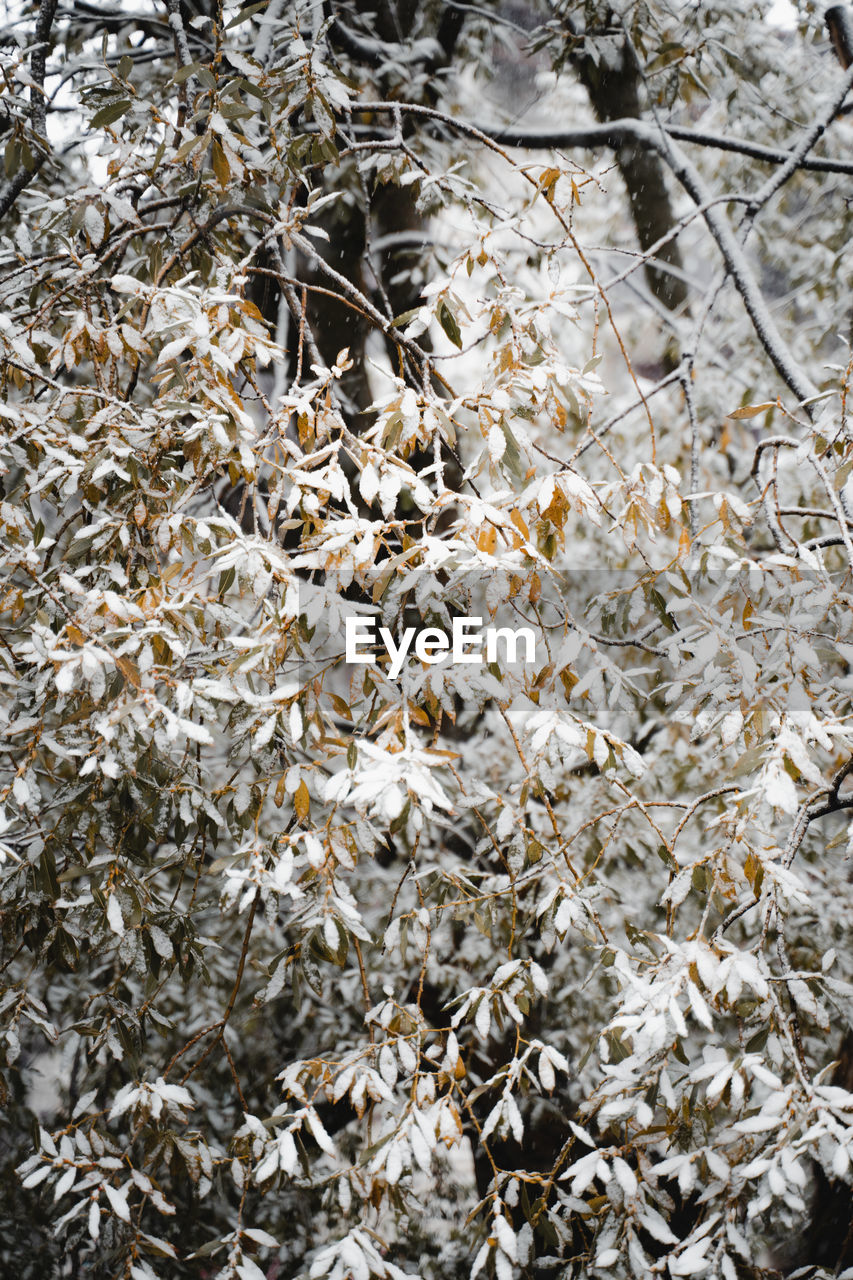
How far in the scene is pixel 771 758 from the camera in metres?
1.10

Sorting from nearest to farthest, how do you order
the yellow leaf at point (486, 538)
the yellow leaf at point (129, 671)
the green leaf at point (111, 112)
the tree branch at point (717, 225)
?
the yellow leaf at point (129, 671) < the yellow leaf at point (486, 538) < the green leaf at point (111, 112) < the tree branch at point (717, 225)

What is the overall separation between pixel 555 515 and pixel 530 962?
77 centimetres

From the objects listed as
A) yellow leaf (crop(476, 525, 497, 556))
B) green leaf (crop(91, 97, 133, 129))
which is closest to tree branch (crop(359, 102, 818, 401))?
green leaf (crop(91, 97, 133, 129))

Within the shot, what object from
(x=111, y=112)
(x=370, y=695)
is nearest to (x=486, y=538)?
(x=370, y=695)

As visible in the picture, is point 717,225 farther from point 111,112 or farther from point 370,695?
point 370,695

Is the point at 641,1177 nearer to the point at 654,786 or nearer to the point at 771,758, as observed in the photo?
the point at 771,758

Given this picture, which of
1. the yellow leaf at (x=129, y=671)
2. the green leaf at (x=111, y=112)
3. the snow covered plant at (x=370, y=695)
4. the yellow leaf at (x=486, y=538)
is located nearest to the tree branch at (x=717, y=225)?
the snow covered plant at (x=370, y=695)

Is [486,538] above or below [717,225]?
below

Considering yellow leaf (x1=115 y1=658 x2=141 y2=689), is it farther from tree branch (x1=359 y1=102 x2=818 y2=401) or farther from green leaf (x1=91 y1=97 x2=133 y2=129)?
tree branch (x1=359 y1=102 x2=818 y2=401)

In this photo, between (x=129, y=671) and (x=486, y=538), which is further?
(x=486, y=538)

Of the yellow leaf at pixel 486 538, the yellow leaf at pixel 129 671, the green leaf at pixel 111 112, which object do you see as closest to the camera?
the yellow leaf at pixel 129 671

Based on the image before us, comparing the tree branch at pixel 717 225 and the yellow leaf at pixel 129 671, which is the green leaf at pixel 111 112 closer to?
the tree branch at pixel 717 225

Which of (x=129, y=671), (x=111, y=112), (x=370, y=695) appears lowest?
(x=370, y=695)

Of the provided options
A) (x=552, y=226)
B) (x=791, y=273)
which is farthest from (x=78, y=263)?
(x=791, y=273)
